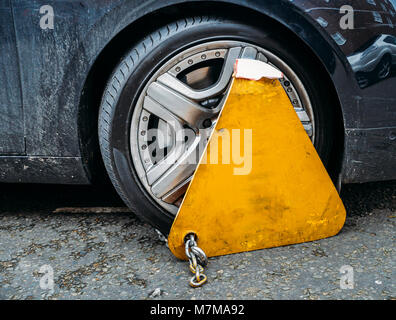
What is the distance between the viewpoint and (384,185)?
2.19m

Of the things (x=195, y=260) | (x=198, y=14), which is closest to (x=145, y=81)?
(x=198, y=14)

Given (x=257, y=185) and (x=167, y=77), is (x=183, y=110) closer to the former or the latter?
(x=167, y=77)

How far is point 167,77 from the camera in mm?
1557

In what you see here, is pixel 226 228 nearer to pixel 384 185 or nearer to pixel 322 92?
pixel 322 92

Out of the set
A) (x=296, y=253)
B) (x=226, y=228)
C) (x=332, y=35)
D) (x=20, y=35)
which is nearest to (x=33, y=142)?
(x=20, y=35)

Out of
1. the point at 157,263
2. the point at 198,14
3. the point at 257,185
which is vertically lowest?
the point at 157,263

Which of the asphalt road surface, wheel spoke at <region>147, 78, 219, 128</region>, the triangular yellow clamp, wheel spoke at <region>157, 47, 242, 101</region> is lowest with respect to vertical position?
the asphalt road surface

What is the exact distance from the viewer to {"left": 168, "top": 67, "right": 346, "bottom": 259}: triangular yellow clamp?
58.9 inches

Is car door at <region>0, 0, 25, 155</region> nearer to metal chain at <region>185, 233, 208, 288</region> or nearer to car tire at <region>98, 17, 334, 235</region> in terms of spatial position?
car tire at <region>98, 17, 334, 235</region>

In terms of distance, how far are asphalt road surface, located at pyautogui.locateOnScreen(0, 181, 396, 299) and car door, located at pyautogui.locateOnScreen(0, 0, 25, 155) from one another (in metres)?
0.45

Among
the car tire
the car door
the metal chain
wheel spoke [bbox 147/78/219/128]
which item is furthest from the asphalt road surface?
wheel spoke [bbox 147/78/219/128]

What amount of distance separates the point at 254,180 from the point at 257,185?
0.08 feet

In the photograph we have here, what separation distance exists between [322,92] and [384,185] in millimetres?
891

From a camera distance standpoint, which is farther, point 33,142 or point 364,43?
point 33,142
